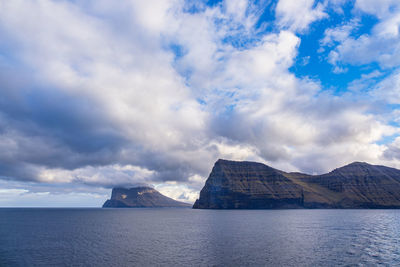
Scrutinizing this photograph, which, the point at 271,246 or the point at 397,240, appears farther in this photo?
the point at 397,240

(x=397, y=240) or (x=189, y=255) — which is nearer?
(x=189, y=255)

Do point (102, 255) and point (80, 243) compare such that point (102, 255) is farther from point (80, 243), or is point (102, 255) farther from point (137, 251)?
point (80, 243)

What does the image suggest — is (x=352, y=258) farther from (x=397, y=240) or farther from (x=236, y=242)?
(x=397, y=240)

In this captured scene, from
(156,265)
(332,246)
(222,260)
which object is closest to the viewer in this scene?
(156,265)

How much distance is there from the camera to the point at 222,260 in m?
54.8

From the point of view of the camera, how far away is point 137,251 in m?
65.1

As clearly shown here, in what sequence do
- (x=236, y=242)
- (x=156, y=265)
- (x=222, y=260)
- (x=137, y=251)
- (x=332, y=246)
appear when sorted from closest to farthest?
1. (x=156, y=265)
2. (x=222, y=260)
3. (x=137, y=251)
4. (x=332, y=246)
5. (x=236, y=242)

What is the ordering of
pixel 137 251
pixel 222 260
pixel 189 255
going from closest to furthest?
1. pixel 222 260
2. pixel 189 255
3. pixel 137 251

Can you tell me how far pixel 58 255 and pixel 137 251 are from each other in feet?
58.3

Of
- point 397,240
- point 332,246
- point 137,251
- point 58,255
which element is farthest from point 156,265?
point 397,240

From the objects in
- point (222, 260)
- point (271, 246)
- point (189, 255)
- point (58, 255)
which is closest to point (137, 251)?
point (189, 255)

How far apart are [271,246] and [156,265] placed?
33748mm

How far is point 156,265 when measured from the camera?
51.4 metres

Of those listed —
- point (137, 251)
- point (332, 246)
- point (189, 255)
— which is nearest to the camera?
point (189, 255)
